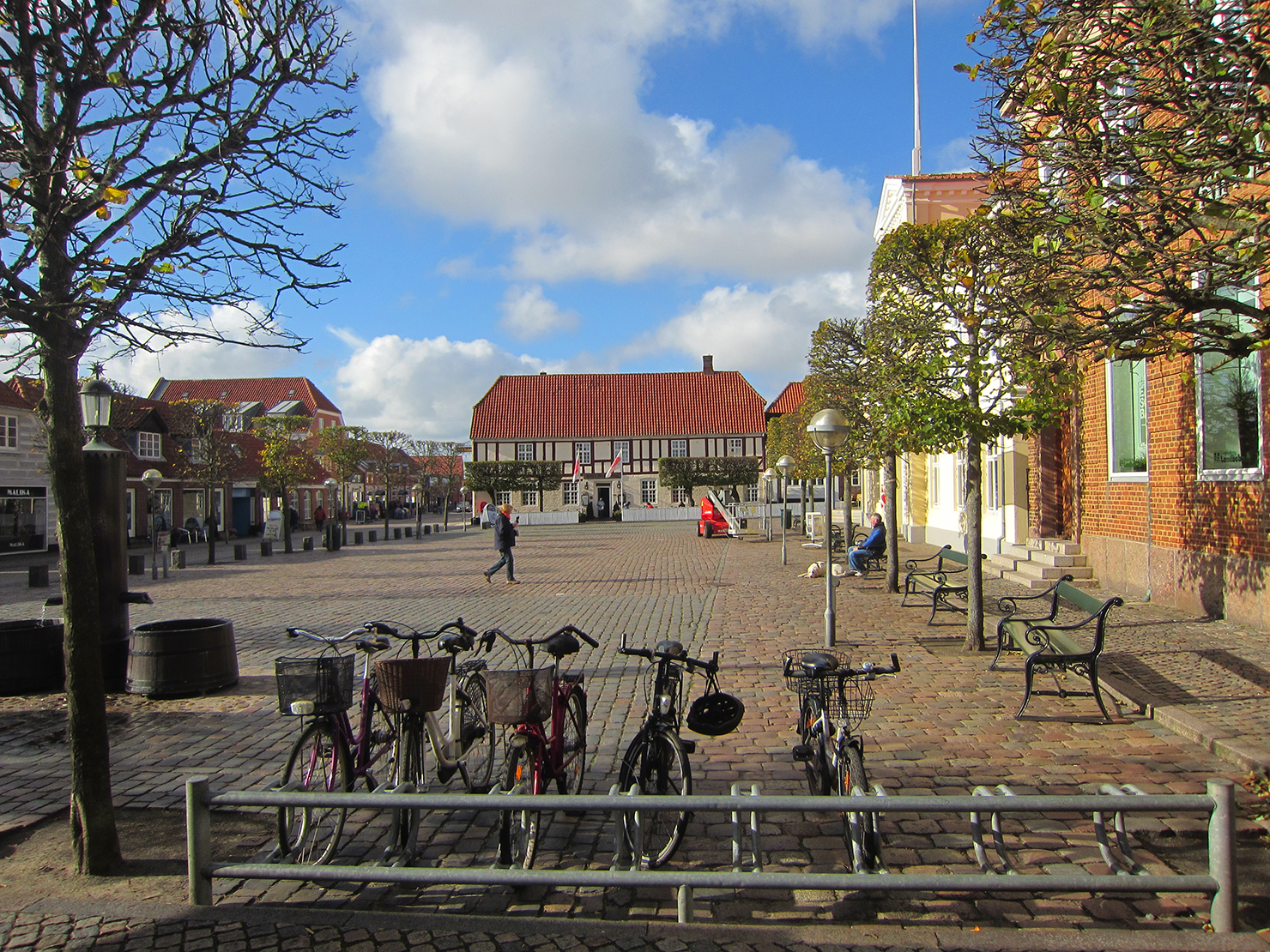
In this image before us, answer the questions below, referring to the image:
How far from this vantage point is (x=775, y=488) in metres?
49.4

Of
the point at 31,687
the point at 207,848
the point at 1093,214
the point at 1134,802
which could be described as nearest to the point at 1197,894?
the point at 1134,802

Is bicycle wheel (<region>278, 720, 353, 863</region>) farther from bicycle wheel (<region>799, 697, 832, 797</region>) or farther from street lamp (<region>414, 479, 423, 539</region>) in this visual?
street lamp (<region>414, 479, 423, 539</region>)

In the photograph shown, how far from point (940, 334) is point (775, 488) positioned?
132 feet

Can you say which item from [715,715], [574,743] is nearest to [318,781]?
[574,743]

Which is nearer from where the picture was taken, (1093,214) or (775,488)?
(1093,214)

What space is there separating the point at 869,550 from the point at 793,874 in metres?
12.7

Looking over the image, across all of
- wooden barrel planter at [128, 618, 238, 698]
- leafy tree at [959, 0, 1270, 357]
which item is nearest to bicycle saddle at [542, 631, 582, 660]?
leafy tree at [959, 0, 1270, 357]

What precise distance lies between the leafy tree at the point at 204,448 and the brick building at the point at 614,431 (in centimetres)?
2299

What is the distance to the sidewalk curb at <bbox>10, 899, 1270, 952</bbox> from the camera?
3.44 meters

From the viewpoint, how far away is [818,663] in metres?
4.55

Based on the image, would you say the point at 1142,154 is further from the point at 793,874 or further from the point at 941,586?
the point at 941,586

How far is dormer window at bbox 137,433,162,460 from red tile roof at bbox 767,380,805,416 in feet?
138

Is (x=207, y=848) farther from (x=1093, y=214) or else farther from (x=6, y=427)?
(x=6, y=427)

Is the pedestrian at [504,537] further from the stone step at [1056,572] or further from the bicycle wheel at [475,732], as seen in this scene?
the bicycle wheel at [475,732]
